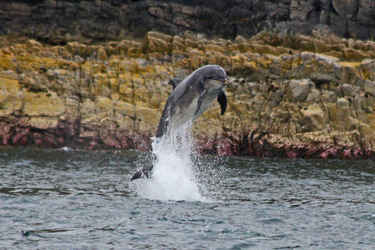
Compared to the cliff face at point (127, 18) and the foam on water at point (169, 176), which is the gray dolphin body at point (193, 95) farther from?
the cliff face at point (127, 18)

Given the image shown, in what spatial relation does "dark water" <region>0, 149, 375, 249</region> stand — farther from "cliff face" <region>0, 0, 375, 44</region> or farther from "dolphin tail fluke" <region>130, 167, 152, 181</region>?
"cliff face" <region>0, 0, 375, 44</region>

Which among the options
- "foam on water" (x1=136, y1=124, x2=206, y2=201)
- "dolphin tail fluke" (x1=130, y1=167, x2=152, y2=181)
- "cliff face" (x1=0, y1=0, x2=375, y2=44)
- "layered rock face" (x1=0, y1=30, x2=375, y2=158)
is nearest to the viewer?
"dolphin tail fluke" (x1=130, y1=167, x2=152, y2=181)

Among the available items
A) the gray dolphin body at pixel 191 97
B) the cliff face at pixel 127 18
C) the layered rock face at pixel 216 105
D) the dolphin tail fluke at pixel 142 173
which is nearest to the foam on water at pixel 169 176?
the gray dolphin body at pixel 191 97

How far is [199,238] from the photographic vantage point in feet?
50.0

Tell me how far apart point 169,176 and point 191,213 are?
4857mm

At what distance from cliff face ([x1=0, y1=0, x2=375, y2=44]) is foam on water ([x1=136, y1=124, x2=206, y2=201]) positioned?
47.4 m

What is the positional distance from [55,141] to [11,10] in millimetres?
26987

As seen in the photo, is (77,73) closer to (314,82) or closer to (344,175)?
(314,82)

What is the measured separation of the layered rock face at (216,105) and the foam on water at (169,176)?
2656 cm

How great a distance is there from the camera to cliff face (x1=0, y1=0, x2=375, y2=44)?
70000 mm

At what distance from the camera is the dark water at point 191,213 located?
49.2 feet

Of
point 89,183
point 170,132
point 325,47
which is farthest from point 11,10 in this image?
point 170,132

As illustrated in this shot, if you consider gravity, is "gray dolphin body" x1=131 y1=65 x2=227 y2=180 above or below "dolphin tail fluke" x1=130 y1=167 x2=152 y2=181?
above


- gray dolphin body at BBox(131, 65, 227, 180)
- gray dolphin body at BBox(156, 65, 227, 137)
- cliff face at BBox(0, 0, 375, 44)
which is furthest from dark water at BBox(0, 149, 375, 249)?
cliff face at BBox(0, 0, 375, 44)
